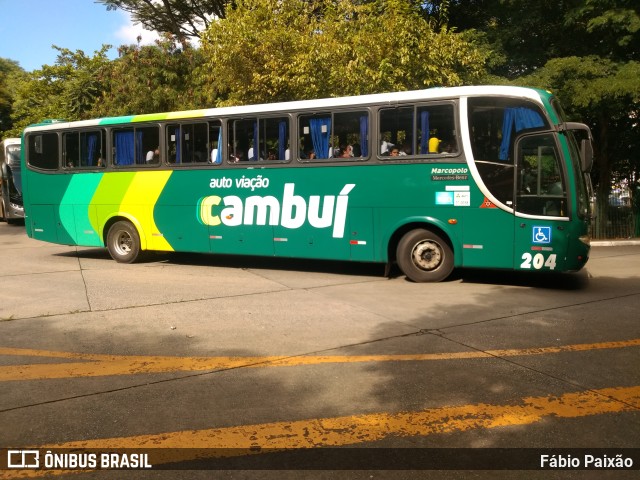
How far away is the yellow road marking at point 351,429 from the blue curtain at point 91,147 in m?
10.5

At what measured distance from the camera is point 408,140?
1008cm

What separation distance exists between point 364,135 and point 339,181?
0.90 m

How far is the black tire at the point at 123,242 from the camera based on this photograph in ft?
42.7

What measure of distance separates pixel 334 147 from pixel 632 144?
47.1 ft

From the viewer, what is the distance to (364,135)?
10453mm

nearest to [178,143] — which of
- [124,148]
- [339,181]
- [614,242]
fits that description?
[124,148]

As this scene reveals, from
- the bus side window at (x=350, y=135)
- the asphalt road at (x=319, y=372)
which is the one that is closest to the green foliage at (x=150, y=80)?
the bus side window at (x=350, y=135)

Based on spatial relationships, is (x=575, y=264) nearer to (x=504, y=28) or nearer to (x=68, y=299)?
(x=68, y=299)

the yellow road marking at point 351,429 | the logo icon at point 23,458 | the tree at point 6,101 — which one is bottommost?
the logo icon at point 23,458

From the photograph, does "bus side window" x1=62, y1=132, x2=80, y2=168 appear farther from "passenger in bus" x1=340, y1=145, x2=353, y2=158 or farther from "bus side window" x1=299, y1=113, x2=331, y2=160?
"passenger in bus" x1=340, y1=145, x2=353, y2=158

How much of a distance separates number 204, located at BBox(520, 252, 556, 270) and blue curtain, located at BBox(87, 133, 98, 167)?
359 inches

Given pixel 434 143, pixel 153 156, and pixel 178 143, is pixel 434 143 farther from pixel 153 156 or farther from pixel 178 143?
pixel 153 156

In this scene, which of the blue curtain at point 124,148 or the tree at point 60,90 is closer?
the blue curtain at point 124,148

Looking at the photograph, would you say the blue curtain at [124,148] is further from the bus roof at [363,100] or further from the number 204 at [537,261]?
the number 204 at [537,261]
